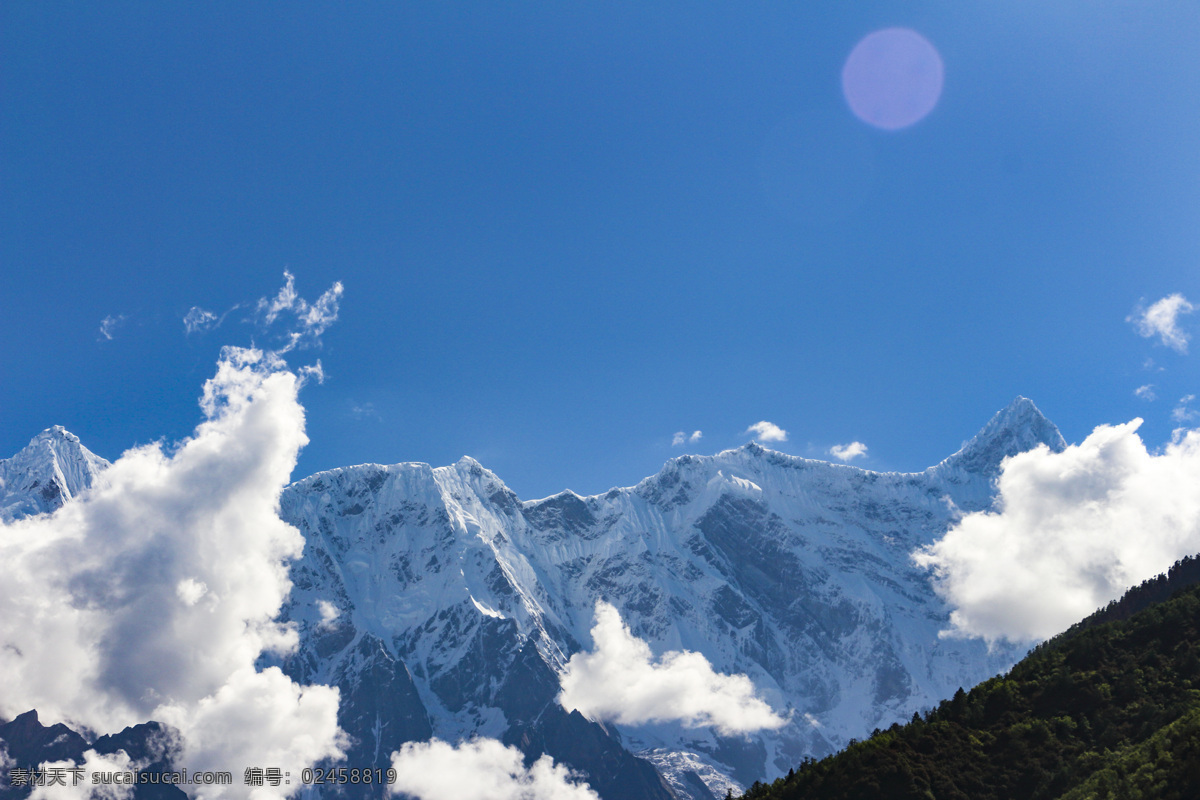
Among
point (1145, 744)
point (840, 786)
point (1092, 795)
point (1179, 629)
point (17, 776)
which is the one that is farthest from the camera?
point (17, 776)

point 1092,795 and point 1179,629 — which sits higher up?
point 1179,629

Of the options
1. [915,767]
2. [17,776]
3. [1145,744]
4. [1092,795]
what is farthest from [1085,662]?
[17,776]

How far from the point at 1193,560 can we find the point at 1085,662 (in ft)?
213

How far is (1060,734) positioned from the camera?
417ft

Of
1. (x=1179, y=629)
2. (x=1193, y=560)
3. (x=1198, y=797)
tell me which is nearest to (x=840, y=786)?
(x=1198, y=797)

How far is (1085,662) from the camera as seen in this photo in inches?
5664

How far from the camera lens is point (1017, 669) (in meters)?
155

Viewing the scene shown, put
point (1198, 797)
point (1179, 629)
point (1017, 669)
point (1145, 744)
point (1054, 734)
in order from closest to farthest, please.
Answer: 1. point (1198, 797)
2. point (1145, 744)
3. point (1054, 734)
4. point (1179, 629)
5. point (1017, 669)

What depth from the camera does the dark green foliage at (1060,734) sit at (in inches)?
4281

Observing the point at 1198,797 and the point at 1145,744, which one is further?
the point at 1145,744

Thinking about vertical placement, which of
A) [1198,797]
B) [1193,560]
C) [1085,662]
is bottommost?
[1198,797]

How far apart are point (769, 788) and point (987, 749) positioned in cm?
3303

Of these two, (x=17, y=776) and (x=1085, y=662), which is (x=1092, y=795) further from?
(x=17, y=776)

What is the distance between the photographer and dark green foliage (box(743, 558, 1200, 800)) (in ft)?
357
